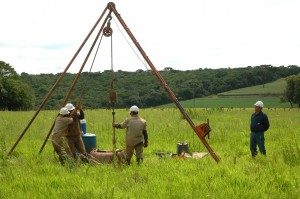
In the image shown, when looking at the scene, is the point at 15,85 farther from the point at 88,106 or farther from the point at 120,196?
the point at 120,196

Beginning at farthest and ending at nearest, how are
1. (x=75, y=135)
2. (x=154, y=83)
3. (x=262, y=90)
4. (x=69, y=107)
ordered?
(x=262, y=90), (x=154, y=83), (x=69, y=107), (x=75, y=135)

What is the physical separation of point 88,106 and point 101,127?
28884mm

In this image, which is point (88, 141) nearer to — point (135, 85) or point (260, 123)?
point (260, 123)

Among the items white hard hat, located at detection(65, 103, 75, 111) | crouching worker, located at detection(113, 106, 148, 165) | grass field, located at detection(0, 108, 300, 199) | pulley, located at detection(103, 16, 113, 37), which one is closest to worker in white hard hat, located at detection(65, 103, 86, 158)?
white hard hat, located at detection(65, 103, 75, 111)

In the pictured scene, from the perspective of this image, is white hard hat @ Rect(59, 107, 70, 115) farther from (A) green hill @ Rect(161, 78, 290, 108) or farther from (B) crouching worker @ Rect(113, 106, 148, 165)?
(A) green hill @ Rect(161, 78, 290, 108)

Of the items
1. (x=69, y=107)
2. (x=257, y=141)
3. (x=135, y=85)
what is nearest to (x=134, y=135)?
(x=69, y=107)

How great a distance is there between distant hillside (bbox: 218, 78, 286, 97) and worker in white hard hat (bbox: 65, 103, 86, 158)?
6518 cm

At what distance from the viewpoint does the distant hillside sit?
251 ft

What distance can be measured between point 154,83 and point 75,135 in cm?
5402

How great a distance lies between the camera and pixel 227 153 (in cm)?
1388

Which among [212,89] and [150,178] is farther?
[212,89]

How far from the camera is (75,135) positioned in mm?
12109

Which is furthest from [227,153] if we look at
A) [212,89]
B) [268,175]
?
[212,89]

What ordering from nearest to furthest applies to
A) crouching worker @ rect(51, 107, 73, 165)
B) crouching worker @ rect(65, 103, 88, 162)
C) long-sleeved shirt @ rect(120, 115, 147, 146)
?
long-sleeved shirt @ rect(120, 115, 147, 146) < crouching worker @ rect(51, 107, 73, 165) < crouching worker @ rect(65, 103, 88, 162)
